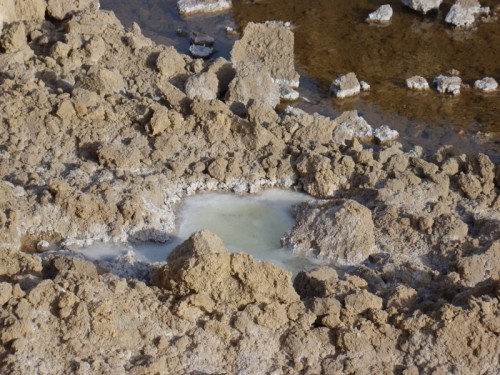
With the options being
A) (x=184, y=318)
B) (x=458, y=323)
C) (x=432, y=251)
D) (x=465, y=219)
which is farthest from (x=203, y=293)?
(x=465, y=219)

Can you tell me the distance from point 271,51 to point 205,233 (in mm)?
5122

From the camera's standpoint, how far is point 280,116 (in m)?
10.5

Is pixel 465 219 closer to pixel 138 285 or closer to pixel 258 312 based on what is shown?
pixel 258 312

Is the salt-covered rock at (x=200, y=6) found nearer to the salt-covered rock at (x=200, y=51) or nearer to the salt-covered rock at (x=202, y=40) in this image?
the salt-covered rock at (x=202, y=40)

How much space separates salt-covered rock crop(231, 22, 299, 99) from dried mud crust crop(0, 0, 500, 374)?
2.50ft

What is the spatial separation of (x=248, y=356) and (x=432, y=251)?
2374 mm

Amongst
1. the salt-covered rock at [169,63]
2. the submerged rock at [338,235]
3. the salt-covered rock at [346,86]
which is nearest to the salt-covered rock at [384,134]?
the salt-covered rock at [346,86]

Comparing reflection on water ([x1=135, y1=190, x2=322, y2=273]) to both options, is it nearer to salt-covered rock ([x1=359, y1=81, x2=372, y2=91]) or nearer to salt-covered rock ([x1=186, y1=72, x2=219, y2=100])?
salt-covered rock ([x1=186, y1=72, x2=219, y2=100])

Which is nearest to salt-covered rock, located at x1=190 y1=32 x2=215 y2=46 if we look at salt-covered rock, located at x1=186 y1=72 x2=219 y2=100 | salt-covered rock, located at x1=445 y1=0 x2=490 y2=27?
salt-covered rock, located at x1=186 y1=72 x2=219 y2=100

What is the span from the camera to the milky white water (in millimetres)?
8383

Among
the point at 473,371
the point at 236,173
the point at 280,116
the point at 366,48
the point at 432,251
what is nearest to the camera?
the point at 473,371

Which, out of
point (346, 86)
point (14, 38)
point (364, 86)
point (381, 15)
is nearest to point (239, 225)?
point (346, 86)

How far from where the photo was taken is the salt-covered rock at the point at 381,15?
13.9m

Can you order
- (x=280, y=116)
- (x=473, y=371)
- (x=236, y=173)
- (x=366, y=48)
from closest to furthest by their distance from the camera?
(x=473, y=371) < (x=236, y=173) < (x=280, y=116) < (x=366, y=48)
